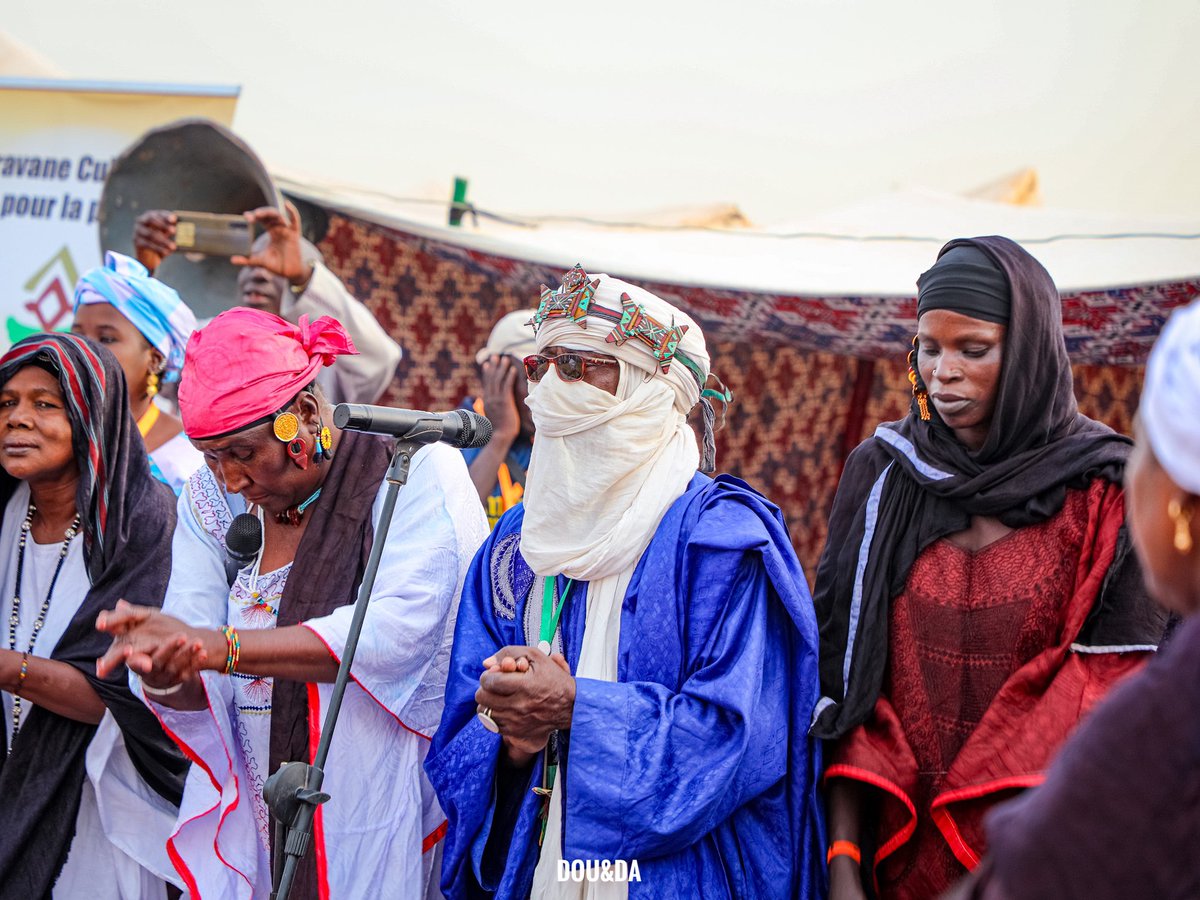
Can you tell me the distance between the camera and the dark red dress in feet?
8.02

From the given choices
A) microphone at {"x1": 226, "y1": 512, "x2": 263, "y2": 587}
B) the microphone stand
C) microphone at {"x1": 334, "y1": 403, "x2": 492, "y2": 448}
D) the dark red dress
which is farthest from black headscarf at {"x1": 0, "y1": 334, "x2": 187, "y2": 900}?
the dark red dress

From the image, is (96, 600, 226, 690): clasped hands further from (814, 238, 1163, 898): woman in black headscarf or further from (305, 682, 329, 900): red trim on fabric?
(814, 238, 1163, 898): woman in black headscarf

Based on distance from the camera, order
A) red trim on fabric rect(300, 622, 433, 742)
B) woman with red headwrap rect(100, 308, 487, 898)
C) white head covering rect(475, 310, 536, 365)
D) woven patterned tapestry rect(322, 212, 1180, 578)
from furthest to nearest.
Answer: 1. woven patterned tapestry rect(322, 212, 1180, 578)
2. white head covering rect(475, 310, 536, 365)
3. woman with red headwrap rect(100, 308, 487, 898)
4. red trim on fabric rect(300, 622, 433, 742)

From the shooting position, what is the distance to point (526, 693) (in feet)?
8.24

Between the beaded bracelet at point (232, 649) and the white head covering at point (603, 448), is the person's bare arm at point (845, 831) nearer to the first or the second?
the white head covering at point (603, 448)

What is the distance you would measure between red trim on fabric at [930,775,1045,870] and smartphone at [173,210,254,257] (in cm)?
387

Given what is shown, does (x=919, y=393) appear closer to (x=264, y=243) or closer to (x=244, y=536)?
(x=244, y=536)

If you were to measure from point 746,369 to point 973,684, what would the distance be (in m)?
5.16

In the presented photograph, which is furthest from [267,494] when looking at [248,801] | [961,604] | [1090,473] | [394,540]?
[1090,473]

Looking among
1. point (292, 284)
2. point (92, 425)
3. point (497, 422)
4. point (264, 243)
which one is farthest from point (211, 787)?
point (264, 243)

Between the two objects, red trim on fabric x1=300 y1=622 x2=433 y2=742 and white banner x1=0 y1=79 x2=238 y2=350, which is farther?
white banner x1=0 y1=79 x2=238 y2=350

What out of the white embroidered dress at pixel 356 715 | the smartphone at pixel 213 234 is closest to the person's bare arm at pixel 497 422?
the smartphone at pixel 213 234

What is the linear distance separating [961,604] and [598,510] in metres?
0.84

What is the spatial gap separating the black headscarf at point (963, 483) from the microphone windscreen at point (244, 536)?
1.49 m
